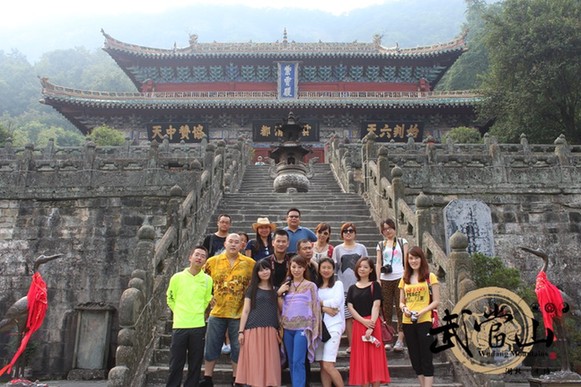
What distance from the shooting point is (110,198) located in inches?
416

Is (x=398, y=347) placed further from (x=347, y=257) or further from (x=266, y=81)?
(x=266, y=81)

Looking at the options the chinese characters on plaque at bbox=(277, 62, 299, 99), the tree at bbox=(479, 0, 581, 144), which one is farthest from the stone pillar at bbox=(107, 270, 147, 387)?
the chinese characters on plaque at bbox=(277, 62, 299, 99)

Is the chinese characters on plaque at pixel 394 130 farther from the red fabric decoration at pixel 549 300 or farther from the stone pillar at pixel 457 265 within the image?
the stone pillar at pixel 457 265

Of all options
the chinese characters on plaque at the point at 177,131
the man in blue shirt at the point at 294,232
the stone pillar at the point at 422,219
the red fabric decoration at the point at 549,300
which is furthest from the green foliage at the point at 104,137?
the red fabric decoration at the point at 549,300

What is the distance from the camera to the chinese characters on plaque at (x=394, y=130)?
2361cm

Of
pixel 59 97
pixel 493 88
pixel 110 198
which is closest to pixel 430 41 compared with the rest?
pixel 493 88

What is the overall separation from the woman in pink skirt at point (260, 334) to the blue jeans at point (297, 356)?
12 cm

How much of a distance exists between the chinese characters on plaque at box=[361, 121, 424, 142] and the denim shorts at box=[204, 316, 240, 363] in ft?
65.4

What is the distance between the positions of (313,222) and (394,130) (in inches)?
623

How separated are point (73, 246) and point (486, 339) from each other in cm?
865

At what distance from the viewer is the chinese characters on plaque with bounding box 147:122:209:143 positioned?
23.5 metres

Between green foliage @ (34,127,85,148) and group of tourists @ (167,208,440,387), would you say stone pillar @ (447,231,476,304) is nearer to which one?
group of tourists @ (167,208,440,387)

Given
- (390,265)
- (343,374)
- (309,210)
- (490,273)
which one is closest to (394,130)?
(309,210)

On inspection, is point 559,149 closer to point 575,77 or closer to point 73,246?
point 575,77
